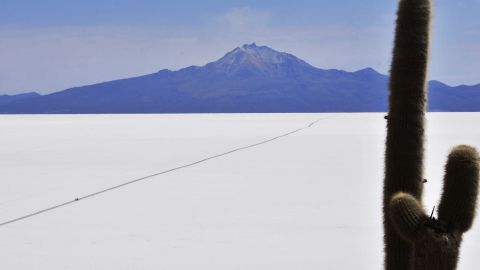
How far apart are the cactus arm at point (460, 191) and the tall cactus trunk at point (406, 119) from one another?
53 cm

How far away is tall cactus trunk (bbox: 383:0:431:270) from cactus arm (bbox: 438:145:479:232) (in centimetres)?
53

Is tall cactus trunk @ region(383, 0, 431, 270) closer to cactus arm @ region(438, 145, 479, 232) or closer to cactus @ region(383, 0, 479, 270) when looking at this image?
cactus @ region(383, 0, 479, 270)

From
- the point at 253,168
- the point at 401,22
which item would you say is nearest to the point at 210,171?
the point at 253,168

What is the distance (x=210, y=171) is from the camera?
14.7 m

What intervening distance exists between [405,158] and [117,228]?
14.6 feet

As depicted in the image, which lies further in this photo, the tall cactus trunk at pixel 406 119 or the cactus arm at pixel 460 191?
the tall cactus trunk at pixel 406 119

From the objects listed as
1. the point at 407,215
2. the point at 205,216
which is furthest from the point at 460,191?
the point at 205,216

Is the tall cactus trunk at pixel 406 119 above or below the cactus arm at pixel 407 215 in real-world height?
above

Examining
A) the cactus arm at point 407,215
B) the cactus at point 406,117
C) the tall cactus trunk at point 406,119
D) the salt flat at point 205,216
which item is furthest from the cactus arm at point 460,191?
the salt flat at point 205,216

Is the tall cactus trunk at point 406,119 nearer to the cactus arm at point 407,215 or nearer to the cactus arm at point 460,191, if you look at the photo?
the cactus arm at point 460,191

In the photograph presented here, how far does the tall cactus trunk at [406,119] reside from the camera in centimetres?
436

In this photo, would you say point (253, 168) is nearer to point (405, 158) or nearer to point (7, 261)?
point (7, 261)

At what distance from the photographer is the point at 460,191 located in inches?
150

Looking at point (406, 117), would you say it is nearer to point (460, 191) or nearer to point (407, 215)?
point (460, 191)
